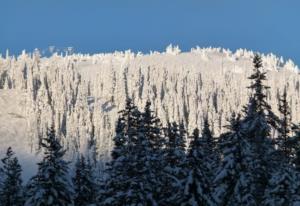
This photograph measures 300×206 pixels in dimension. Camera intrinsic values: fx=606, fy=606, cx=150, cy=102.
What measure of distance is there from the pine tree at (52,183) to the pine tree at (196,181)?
730 cm

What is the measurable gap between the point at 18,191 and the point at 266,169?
26.5 meters

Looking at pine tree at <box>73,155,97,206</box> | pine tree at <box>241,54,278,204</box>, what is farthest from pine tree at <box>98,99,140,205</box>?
pine tree at <box>73,155,97,206</box>

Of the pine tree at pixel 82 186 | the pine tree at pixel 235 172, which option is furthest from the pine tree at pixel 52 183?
the pine tree at pixel 82 186

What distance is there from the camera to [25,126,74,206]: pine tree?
3653 centimetres

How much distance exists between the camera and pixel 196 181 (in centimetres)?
3616

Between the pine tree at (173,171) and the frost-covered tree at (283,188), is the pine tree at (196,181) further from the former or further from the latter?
the frost-covered tree at (283,188)

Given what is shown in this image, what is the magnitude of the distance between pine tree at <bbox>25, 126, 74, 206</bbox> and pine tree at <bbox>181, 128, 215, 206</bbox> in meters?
7.30

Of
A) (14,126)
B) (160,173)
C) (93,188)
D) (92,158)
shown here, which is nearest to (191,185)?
(160,173)

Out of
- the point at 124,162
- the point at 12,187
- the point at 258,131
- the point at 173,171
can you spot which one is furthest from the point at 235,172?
the point at 12,187

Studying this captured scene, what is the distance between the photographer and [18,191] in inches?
2249

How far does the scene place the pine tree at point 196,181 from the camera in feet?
118

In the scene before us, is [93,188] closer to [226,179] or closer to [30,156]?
[226,179]

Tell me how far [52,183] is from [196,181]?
28.6 ft

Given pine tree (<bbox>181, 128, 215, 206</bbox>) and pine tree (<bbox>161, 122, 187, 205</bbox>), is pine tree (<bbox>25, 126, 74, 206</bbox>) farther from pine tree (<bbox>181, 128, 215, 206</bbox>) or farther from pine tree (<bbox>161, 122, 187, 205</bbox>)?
pine tree (<bbox>181, 128, 215, 206</bbox>)
